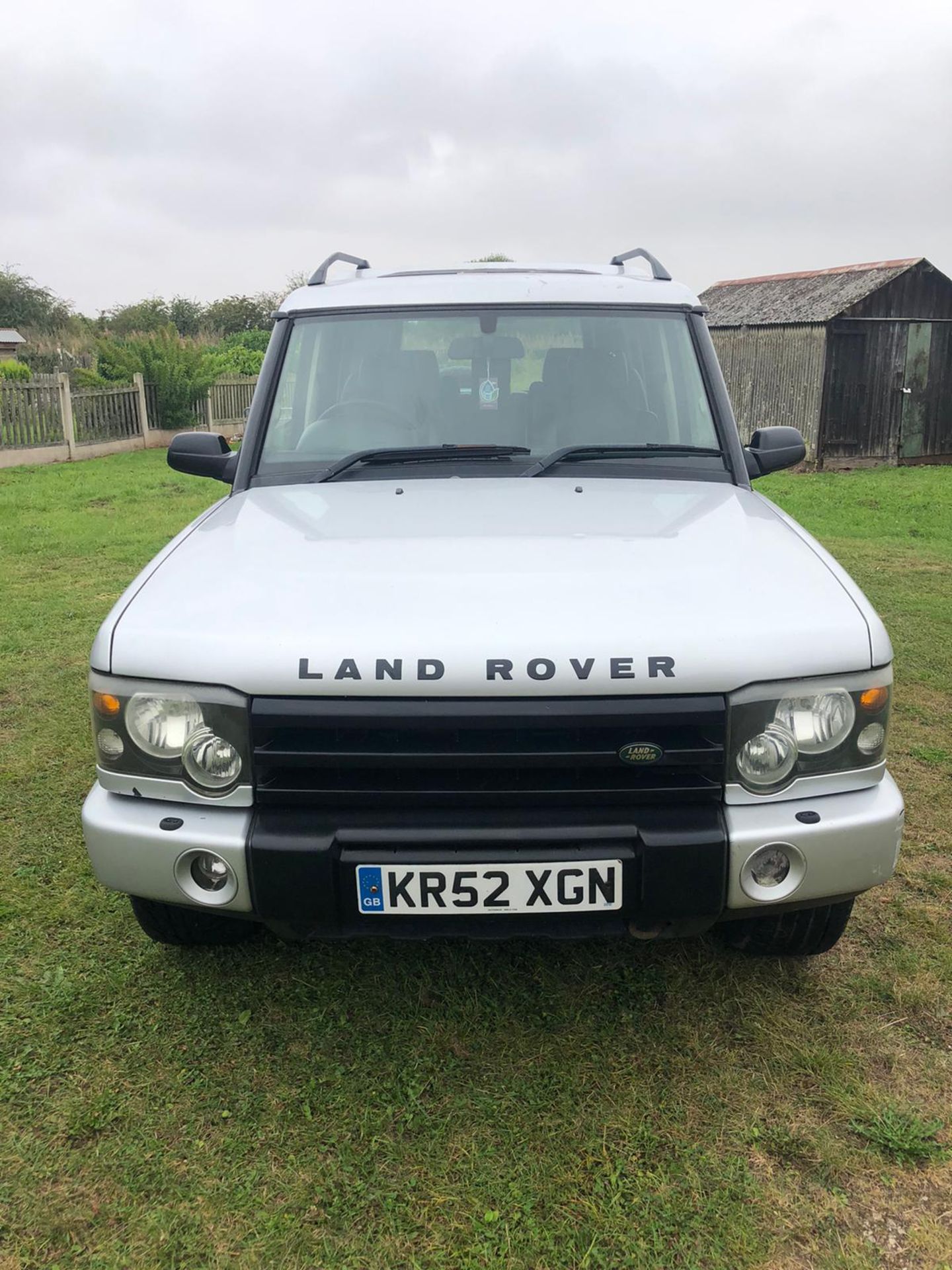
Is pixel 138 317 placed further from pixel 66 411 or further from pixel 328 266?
pixel 328 266

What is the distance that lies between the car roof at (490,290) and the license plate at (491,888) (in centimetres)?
229

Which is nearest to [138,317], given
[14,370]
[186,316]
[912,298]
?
[186,316]

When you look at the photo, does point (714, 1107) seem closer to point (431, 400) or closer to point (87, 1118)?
point (87, 1118)

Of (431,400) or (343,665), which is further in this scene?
(431,400)

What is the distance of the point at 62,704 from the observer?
17.9ft

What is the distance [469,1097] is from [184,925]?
96 centimetres

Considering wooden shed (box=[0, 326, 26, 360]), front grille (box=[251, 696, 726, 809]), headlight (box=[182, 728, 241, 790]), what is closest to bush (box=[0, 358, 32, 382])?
headlight (box=[182, 728, 241, 790])

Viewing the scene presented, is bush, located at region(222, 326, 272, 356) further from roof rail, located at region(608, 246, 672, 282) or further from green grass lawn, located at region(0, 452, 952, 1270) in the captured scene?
green grass lawn, located at region(0, 452, 952, 1270)

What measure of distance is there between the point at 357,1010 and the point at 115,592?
5894 millimetres

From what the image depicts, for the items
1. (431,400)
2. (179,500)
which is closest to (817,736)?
(431,400)

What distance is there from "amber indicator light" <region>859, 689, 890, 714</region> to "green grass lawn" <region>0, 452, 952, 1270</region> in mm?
940

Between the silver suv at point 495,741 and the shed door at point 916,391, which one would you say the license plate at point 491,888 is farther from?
the shed door at point 916,391

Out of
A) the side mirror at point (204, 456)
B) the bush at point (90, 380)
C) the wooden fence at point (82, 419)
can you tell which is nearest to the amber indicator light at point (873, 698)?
the side mirror at point (204, 456)

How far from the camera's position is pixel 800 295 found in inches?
759
